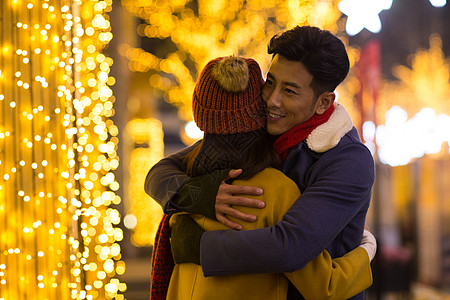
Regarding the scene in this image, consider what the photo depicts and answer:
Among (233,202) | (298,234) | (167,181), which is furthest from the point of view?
(167,181)

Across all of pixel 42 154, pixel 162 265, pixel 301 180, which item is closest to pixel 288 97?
pixel 301 180

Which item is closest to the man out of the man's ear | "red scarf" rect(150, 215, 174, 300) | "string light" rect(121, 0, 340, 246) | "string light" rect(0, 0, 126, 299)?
the man's ear

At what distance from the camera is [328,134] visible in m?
1.70

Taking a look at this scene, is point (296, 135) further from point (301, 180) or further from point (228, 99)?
point (228, 99)

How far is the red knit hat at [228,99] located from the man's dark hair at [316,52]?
161 mm

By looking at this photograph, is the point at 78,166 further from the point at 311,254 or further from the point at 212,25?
the point at 212,25

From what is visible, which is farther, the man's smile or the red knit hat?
the man's smile

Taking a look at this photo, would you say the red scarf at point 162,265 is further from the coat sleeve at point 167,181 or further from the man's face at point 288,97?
the man's face at point 288,97

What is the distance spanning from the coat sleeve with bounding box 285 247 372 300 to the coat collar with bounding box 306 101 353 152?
0.36 m

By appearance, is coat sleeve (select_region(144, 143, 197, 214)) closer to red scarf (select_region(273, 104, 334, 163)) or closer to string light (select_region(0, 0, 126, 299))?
red scarf (select_region(273, 104, 334, 163))

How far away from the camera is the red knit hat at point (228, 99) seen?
1.64m

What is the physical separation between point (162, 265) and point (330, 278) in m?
0.64

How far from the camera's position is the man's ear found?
1758 millimetres

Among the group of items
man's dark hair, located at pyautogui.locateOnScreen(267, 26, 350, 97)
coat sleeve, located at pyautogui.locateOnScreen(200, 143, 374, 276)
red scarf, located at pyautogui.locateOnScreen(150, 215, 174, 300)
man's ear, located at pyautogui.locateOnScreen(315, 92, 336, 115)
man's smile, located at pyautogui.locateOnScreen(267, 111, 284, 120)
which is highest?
man's dark hair, located at pyautogui.locateOnScreen(267, 26, 350, 97)
